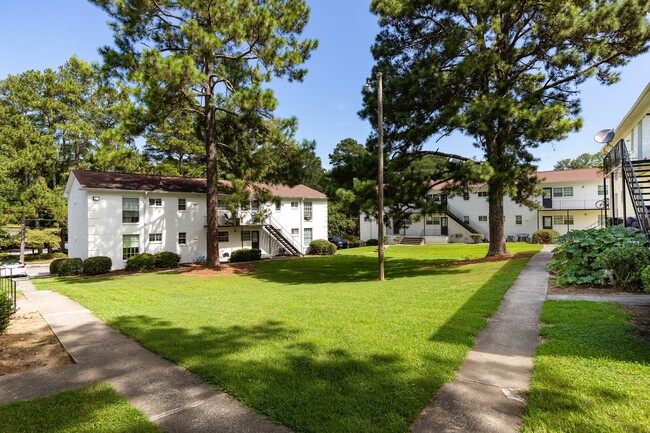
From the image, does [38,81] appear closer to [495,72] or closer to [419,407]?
[495,72]

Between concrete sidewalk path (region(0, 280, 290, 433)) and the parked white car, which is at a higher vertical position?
concrete sidewalk path (region(0, 280, 290, 433))

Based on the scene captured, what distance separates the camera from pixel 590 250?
9680 mm

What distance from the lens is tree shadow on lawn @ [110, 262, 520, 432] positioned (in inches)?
137

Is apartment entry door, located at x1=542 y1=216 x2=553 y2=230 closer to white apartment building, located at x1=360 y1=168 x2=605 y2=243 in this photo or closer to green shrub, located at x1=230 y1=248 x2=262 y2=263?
white apartment building, located at x1=360 y1=168 x2=605 y2=243

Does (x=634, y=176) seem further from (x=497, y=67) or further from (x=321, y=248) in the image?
(x=321, y=248)

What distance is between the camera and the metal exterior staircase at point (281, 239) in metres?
30.5

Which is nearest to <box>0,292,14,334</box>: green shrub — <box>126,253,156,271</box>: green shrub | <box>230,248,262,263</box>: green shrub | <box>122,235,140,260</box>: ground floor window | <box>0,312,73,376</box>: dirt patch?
<box>0,312,73,376</box>: dirt patch

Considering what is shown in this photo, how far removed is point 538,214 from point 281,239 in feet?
88.2

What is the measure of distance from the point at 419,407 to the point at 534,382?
1.52 meters

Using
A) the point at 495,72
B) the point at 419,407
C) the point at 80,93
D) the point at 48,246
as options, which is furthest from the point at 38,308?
the point at 80,93

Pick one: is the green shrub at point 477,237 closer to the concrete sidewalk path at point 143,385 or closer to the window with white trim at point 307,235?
the window with white trim at point 307,235

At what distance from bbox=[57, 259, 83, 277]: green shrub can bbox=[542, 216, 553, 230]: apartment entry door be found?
4053 cm

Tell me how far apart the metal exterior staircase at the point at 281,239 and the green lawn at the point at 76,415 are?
26.3 meters

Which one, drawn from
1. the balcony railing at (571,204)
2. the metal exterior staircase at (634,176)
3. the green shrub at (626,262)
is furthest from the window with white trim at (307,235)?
the green shrub at (626,262)
